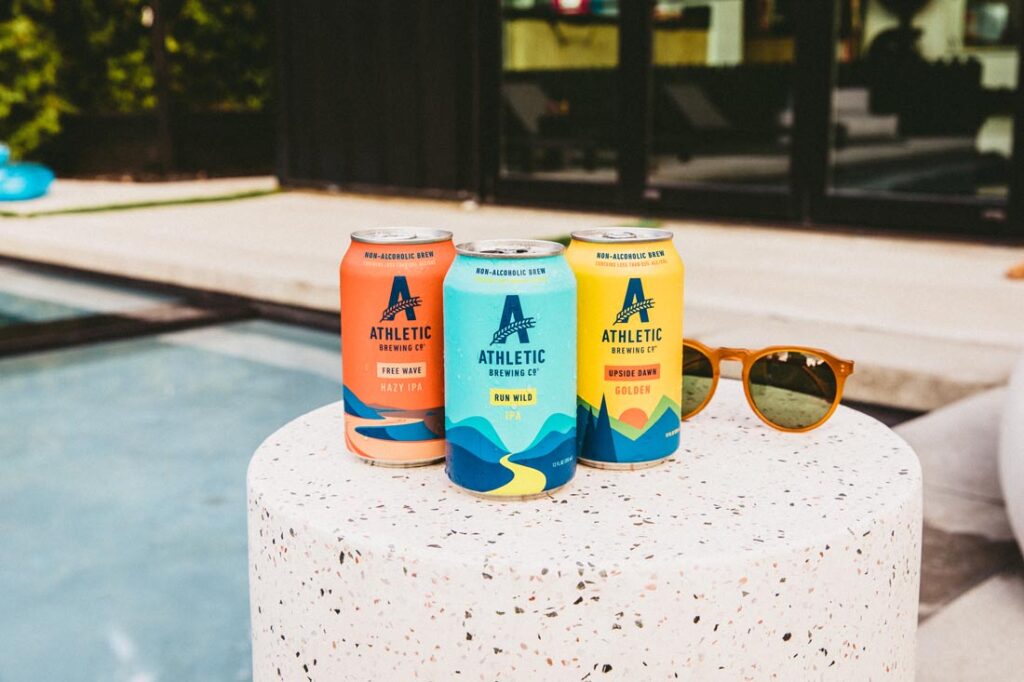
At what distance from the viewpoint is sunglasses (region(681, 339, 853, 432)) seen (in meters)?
1.34

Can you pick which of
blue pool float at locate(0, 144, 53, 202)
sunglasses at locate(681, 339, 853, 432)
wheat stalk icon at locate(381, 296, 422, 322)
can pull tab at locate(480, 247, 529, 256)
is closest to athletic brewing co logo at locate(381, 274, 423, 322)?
wheat stalk icon at locate(381, 296, 422, 322)

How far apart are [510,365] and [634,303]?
163mm

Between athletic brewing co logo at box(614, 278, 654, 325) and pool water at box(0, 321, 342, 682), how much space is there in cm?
124

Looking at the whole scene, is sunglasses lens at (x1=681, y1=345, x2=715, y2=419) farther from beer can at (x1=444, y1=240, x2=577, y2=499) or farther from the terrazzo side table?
beer can at (x1=444, y1=240, x2=577, y2=499)

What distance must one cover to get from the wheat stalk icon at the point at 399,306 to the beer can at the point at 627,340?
0.55ft

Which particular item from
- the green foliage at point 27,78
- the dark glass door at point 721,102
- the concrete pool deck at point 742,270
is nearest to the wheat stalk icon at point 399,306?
the concrete pool deck at point 742,270

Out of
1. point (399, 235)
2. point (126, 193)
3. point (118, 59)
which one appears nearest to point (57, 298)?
point (126, 193)

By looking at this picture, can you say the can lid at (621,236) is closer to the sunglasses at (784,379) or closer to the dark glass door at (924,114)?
the sunglasses at (784,379)

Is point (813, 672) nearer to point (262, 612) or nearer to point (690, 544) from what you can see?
point (690, 544)

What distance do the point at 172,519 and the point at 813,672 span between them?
202 centimetres

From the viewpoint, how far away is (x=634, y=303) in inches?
45.3

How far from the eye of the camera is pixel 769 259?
4.86 m

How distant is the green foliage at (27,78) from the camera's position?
10.3 metres

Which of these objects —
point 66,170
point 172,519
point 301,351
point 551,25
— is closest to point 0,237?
point 301,351
